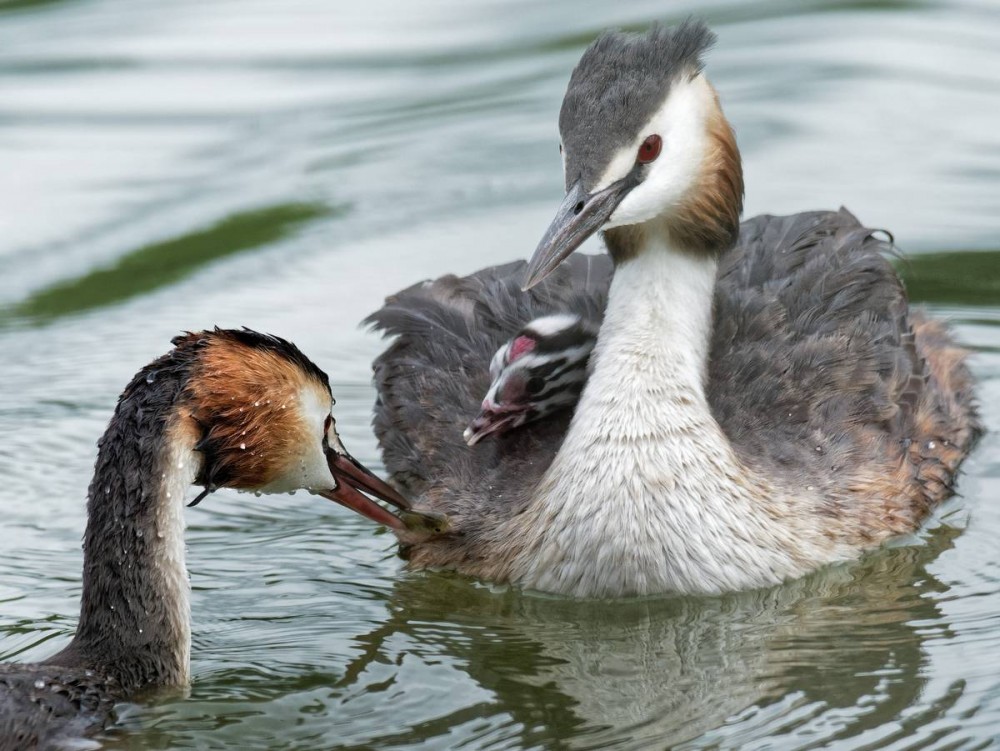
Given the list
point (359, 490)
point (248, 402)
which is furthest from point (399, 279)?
point (248, 402)

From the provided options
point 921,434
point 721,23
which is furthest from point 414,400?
point 721,23

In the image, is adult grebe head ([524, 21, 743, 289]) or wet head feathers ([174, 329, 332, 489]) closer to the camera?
wet head feathers ([174, 329, 332, 489])

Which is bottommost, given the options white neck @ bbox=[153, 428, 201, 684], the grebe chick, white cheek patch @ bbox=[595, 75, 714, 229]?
white neck @ bbox=[153, 428, 201, 684]

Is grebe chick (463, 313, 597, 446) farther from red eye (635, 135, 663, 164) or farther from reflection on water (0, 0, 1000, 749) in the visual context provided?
red eye (635, 135, 663, 164)

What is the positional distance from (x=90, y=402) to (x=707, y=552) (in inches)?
136

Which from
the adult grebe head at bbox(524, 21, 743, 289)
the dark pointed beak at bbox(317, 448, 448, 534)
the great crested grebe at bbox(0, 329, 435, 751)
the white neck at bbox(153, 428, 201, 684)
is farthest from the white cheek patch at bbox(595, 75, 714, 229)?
the white neck at bbox(153, 428, 201, 684)

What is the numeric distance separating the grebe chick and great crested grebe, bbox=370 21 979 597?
5.2 inches

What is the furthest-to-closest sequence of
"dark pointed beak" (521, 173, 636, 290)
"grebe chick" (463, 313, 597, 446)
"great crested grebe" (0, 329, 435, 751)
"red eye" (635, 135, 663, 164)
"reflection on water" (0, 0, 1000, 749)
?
"grebe chick" (463, 313, 597, 446) → "red eye" (635, 135, 663, 164) → "dark pointed beak" (521, 173, 636, 290) → "reflection on water" (0, 0, 1000, 749) → "great crested grebe" (0, 329, 435, 751)

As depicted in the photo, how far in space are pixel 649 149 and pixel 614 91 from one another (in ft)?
0.83

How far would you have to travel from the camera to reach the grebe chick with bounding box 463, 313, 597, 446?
7.68 metres

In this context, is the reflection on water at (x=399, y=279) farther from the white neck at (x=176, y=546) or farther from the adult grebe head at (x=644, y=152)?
the adult grebe head at (x=644, y=152)

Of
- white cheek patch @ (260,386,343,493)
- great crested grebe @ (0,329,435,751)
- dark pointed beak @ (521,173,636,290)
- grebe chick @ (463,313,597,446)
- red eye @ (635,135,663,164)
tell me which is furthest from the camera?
grebe chick @ (463,313,597,446)

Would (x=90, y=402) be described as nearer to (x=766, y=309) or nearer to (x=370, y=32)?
(x=766, y=309)

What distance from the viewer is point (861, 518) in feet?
25.0
